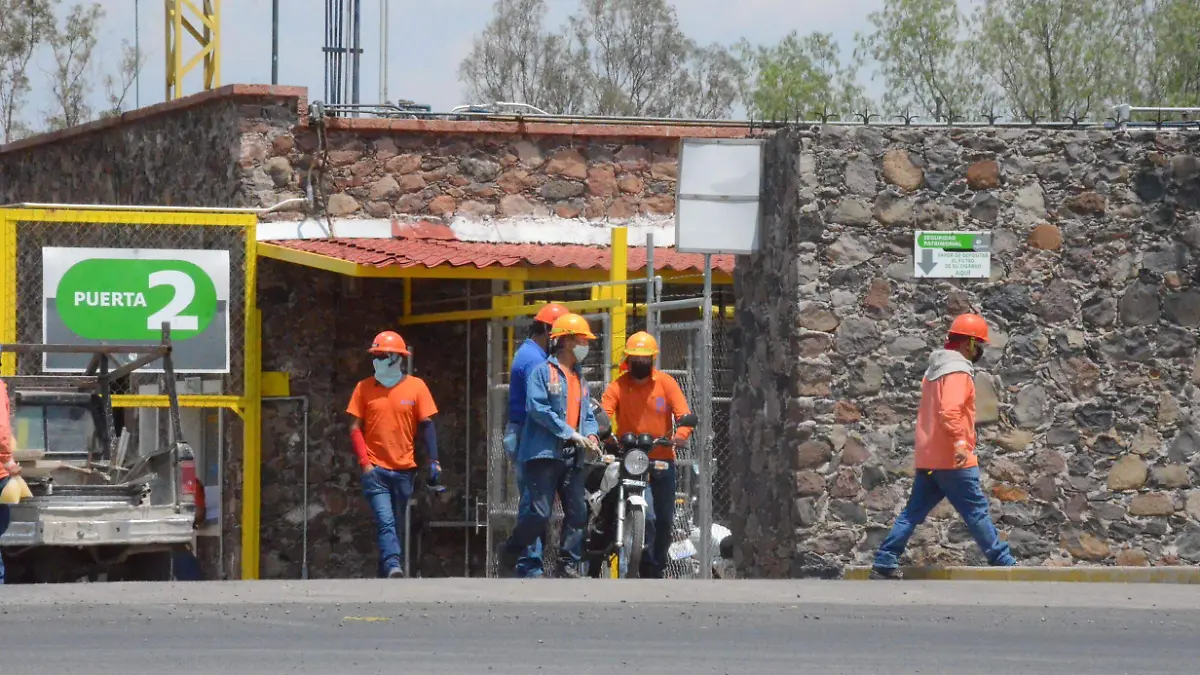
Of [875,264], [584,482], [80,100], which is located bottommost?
[584,482]

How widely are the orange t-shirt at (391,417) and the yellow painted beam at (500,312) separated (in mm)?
1447

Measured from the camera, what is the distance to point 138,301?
17359mm

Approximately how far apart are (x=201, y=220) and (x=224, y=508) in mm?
2827

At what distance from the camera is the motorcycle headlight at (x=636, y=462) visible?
13.3 meters

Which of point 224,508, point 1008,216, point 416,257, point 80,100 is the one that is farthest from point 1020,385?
point 80,100

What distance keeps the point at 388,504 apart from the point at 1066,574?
4409mm

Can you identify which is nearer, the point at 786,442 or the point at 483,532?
the point at 786,442

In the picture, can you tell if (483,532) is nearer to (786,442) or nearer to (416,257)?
(416,257)

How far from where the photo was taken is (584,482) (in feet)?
44.4

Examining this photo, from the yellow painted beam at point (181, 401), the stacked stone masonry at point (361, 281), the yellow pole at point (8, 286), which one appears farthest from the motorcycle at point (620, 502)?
the yellow pole at point (8, 286)

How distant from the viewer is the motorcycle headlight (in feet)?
43.7

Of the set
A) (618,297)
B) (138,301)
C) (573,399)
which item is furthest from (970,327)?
(138,301)

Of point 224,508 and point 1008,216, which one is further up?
point 1008,216

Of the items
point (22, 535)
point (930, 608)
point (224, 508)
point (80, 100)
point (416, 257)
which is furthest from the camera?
point (80, 100)
